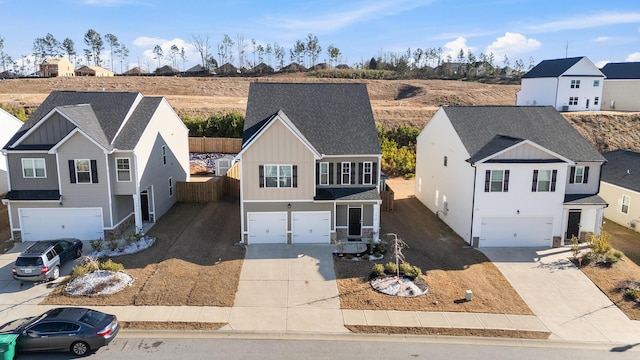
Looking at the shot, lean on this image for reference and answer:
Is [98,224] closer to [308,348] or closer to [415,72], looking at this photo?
[308,348]

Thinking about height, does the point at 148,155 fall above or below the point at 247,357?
above

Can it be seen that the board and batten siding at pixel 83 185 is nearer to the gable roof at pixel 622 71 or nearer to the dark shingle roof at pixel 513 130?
the dark shingle roof at pixel 513 130

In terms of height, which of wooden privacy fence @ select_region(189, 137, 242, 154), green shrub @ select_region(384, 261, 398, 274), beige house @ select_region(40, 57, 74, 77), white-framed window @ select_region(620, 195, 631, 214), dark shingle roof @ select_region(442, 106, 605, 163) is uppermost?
A: beige house @ select_region(40, 57, 74, 77)

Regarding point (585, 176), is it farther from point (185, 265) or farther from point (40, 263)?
point (40, 263)

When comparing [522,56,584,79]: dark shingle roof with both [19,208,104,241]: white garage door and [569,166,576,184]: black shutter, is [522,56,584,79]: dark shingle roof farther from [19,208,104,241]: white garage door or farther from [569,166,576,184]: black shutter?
[19,208,104,241]: white garage door

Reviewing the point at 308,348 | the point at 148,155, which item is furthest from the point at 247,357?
the point at 148,155

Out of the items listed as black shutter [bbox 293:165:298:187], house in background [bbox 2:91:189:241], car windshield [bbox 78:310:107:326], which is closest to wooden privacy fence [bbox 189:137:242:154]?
house in background [bbox 2:91:189:241]

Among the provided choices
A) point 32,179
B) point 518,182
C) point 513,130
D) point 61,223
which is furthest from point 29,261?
point 513,130
